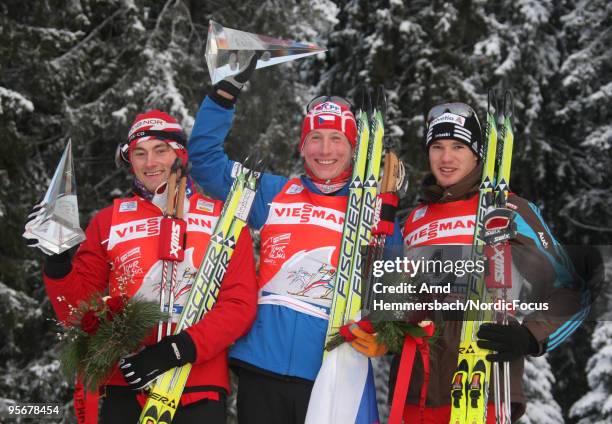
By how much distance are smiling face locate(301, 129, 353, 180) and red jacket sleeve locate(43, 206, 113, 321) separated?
1029 millimetres

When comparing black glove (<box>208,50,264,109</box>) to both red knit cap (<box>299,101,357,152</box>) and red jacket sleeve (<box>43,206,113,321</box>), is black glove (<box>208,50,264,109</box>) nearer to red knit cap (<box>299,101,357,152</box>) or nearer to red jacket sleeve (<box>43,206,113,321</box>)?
red knit cap (<box>299,101,357,152</box>)

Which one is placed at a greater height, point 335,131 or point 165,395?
point 335,131

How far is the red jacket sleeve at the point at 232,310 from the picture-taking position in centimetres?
350

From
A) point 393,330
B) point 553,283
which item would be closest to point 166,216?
point 393,330

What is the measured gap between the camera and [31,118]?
378 inches

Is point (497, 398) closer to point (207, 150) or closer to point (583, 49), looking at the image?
point (207, 150)

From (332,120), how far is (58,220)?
141cm

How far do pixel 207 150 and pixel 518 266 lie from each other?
63.7 inches

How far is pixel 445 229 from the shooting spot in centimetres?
378

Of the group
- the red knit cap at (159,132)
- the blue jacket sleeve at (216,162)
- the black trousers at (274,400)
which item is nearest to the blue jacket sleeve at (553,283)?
the black trousers at (274,400)

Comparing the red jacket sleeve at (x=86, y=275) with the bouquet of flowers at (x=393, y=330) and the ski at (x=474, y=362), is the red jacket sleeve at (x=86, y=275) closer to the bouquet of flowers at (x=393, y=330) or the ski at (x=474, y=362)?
the bouquet of flowers at (x=393, y=330)

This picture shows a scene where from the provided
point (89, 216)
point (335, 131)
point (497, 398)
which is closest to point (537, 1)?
point (89, 216)

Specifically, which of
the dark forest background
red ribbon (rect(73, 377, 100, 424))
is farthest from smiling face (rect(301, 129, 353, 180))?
the dark forest background

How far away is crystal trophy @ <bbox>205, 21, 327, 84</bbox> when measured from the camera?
157 inches
